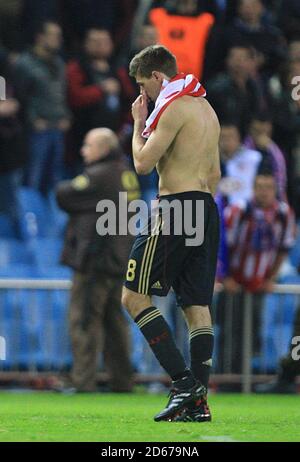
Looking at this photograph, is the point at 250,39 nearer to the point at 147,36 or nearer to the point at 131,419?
the point at 147,36

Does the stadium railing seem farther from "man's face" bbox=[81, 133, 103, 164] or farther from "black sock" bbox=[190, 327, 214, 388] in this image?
"black sock" bbox=[190, 327, 214, 388]

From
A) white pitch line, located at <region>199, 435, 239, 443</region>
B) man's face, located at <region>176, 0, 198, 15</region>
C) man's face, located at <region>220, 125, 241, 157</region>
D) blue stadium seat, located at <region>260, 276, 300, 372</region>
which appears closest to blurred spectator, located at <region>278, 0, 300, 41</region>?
man's face, located at <region>176, 0, 198, 15</region>

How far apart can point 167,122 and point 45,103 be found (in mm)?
6961

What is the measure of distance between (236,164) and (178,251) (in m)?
6.25

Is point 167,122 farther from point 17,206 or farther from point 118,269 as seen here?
point 17,206

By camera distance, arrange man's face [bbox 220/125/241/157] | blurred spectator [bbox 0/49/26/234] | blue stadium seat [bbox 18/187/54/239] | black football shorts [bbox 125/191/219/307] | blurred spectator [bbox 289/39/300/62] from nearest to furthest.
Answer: black football shorts [bbox 125/191/219/307] < man's face [bbox 220/125/241/157] < blurred spectator [bbox 0/49/26/234] < blue stadium seat [bbox 18/187/54/239] < blurred spectator [bbox 289/39/300/62]

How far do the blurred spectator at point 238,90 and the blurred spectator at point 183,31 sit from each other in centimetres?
31

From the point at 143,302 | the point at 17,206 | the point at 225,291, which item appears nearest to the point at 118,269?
the point at 225,291

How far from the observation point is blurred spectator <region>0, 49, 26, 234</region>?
15.4 meters

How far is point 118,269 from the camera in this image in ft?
45.1

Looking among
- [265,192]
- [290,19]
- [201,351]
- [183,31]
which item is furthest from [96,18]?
[201,351]

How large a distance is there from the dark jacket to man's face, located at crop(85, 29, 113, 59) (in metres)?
2.39

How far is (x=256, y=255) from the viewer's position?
14.2 meters

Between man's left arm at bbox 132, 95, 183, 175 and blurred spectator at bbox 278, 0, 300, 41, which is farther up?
blurred spectator at bbox 278, 0, 300, 41
